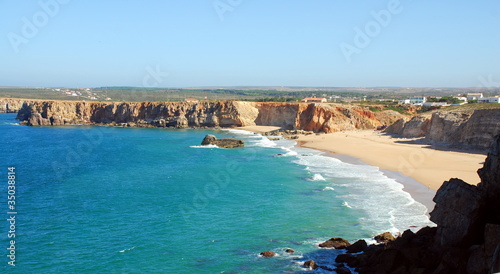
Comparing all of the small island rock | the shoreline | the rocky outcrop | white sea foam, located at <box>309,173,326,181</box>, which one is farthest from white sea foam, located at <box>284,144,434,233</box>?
the rocky outcrop

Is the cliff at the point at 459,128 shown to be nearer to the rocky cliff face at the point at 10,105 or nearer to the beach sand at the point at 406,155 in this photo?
the beach sand at the point at 406,155

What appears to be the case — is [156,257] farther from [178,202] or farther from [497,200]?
[497,200]

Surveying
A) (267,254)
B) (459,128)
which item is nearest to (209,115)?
(459,128)

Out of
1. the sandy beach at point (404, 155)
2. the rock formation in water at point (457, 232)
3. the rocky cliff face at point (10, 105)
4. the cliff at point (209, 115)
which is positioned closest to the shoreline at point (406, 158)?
the sandy beach at point (404, 155)

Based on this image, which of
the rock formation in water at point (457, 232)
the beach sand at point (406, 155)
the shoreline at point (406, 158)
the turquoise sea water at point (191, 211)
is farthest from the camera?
the beach sand at point (406, 155)

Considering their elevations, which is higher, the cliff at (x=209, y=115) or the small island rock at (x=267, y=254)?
the cliff at (x=209, y=115)

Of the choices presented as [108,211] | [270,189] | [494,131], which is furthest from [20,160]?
[494,131]
